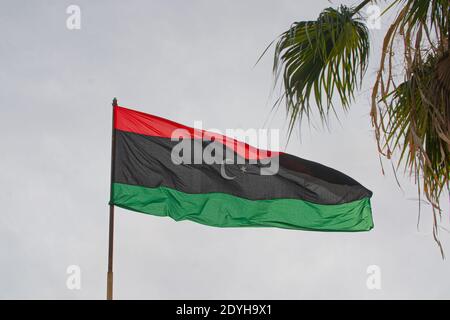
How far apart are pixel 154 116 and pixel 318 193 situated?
8.85 ft

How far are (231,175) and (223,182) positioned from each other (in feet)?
0.67

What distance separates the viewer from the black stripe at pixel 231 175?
34.4ft

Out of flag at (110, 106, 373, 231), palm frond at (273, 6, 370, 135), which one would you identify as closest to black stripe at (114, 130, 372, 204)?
flag at (110, 106, 373, 231)

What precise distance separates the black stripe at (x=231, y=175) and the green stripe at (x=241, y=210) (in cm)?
9

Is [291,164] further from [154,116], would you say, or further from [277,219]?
[154,116]

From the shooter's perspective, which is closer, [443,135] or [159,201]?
[443,135]

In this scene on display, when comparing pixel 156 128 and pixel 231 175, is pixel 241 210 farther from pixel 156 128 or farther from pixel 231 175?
pixel 156 128

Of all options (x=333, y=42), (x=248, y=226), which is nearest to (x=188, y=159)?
(x=248, y=226)

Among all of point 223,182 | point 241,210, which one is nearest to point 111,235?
point 223,182

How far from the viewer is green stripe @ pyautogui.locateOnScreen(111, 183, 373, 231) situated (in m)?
10.2

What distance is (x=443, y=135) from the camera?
4465 mm

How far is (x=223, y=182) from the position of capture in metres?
10.8

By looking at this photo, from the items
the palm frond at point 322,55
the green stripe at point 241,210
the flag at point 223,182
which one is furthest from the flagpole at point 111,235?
the palm frond at point 322,55

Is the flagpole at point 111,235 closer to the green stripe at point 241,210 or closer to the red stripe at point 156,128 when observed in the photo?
the red stripe at point 156,128
